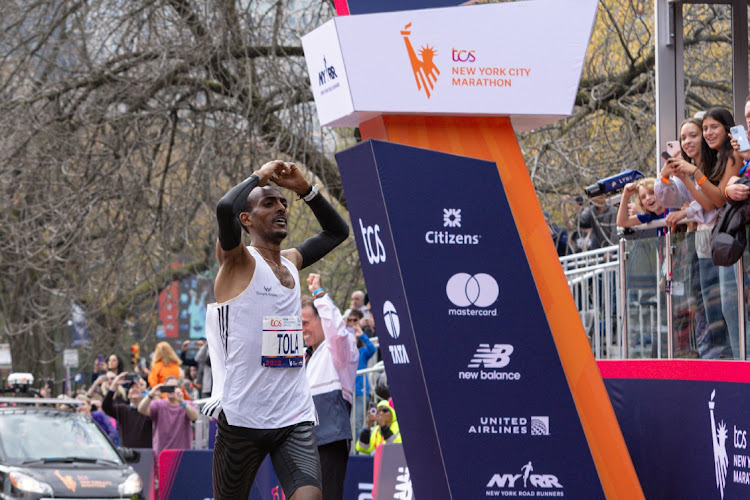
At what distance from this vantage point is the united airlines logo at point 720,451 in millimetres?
8023

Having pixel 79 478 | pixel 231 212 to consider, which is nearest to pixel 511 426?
pixel 231 212

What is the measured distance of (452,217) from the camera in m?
8.00

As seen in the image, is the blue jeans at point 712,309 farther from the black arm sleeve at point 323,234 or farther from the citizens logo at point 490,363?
the black arm sleeve at point 323,234

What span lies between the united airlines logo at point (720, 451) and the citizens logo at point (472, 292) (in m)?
1.64

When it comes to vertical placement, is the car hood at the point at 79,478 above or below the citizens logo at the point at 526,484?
below

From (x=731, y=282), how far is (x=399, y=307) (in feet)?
7.17

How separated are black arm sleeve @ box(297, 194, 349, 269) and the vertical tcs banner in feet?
0.74

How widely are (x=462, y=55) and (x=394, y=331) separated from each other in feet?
5.98

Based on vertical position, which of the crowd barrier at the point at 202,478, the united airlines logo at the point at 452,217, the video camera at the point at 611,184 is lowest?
the crowd barrier at the point at 202,478

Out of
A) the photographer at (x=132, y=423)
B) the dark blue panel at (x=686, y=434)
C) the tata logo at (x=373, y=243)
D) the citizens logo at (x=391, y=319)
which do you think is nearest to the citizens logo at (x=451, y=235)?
the tata logo at (x=373, y=243)

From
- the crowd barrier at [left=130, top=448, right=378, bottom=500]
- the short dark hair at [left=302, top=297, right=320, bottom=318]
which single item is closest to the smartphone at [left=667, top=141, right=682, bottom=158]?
the short dark hair at [left=302, top=297, right=320, bottom=318]

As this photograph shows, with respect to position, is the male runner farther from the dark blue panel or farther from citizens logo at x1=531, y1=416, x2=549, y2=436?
the dark blue panel

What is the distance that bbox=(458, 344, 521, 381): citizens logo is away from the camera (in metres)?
7.91

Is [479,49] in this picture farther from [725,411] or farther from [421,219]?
[725,411]
